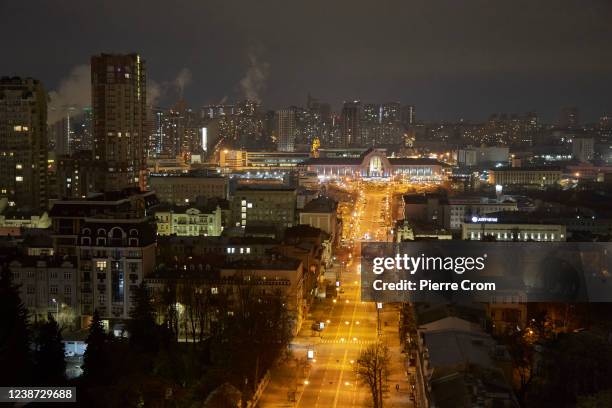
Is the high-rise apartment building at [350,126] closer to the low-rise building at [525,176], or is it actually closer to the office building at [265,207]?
the low-rise building at [525,176]

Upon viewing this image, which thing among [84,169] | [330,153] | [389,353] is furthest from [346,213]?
[330,153]

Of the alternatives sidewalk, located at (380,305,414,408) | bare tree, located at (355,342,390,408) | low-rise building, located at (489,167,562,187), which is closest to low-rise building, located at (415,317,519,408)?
sidewalk, located at (380,305,414,408)

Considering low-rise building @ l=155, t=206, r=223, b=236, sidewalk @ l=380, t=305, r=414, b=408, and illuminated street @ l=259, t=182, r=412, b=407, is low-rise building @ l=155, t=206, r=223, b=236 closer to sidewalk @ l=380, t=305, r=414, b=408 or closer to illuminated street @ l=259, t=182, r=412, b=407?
illuminated street @ l=259, t=182, r=412, b=407

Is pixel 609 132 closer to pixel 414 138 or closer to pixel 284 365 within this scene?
pixel 414 138

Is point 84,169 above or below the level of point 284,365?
above

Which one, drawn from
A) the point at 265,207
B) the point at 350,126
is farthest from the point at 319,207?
the point at 350,126

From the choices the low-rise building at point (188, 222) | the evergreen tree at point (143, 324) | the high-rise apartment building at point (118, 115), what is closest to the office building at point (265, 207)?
the low-rise building at point (188, 222)
